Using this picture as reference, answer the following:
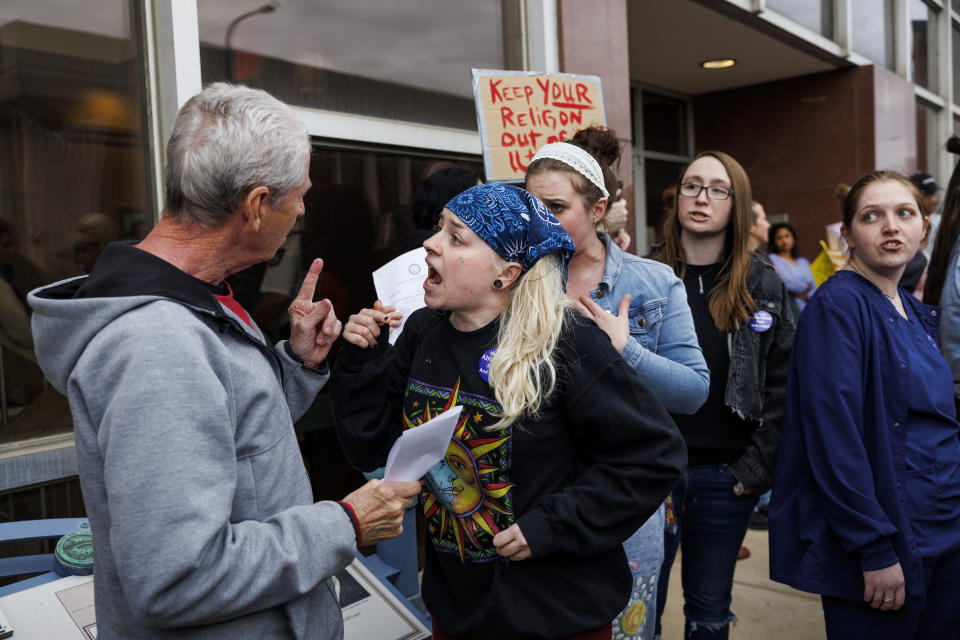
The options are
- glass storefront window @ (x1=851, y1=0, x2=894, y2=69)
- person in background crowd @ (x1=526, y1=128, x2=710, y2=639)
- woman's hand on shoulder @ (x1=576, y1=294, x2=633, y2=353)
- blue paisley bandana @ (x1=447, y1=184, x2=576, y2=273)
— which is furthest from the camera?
glass storefront window @ (x1=851, y1=0, x2=894, y2=69)

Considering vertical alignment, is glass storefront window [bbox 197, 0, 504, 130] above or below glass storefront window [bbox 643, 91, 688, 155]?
below

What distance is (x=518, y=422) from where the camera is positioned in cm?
161

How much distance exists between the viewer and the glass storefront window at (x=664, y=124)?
861 centimetres

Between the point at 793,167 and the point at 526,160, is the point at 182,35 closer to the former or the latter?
the point at 526,160

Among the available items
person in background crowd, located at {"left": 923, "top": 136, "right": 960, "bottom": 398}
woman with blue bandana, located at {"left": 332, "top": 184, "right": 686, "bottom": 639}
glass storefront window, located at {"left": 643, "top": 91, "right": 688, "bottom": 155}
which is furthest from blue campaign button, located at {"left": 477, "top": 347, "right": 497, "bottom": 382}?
glass storefront window, located at {"left": 643, "top": 91, "right": 688, "bottom": 155}

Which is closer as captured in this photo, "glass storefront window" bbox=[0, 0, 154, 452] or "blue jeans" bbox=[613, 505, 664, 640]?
"blue jeans" bbox=[613, 505, 664, 640]

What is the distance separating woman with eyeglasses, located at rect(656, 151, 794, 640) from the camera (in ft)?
8.46

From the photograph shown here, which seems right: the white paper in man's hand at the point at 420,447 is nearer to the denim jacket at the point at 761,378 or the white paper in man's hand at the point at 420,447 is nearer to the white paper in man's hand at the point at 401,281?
the white paper in man's hand at the point at 401,281

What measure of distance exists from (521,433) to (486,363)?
17 cm

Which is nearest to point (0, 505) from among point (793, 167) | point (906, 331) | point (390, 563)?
point (390, 563)

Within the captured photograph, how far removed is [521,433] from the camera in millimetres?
1611

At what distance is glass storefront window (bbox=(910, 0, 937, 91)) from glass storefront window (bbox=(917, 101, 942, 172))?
1.19ft

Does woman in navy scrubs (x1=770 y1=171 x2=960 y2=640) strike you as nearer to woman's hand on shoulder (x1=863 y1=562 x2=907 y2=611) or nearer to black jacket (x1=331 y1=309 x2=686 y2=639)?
woman's hand on shoulder (x1=863 y1=562 x2=907 y2=611)

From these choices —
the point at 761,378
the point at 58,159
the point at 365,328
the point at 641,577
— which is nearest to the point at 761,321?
the point at 761,378
